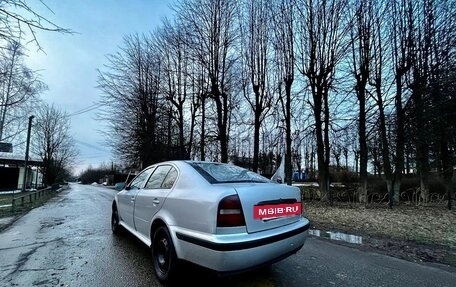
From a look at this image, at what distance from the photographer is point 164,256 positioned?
12.5 ft

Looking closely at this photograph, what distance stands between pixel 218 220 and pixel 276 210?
812 mm

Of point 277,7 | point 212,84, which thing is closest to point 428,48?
point 277,7

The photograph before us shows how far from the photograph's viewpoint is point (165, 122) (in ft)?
79.6

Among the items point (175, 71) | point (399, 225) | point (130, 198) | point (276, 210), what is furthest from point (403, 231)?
point (175, 71)

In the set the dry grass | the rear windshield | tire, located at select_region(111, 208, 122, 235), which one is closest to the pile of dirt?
the dry grass

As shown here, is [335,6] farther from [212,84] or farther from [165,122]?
[165,122]

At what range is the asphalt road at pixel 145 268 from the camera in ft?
12.6

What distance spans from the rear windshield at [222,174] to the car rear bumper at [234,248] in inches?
29.6

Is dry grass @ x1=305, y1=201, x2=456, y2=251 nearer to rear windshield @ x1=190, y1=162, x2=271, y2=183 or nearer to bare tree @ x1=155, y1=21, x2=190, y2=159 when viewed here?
rear windshield @ x1=190, y1=162, x2=271, y2=183

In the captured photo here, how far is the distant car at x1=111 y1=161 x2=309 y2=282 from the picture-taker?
3.11 meters

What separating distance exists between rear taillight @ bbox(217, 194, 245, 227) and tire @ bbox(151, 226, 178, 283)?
2.76 ft

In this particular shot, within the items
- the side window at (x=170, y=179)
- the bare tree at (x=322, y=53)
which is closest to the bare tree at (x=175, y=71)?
the bare tree at (x=322, y=53)

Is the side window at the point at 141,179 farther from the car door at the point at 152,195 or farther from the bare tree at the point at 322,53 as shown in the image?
Result: the bare tree at the point at 322,53

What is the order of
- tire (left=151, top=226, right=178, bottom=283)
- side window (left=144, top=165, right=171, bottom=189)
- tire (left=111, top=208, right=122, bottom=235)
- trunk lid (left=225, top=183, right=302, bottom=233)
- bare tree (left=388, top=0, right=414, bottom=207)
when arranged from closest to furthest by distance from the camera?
1. trunk lid (left=225, top=183, right=302, bottom=233)
2. tire (left=151, top=226, right=178, bottom=283)
3. side window (left=144, top=165, right=171, bottom=189)
4. tire (left=111, top=208, right=122, bottom=235)
5. bare tree (left=388, top=0, right=414, bottom=207)
